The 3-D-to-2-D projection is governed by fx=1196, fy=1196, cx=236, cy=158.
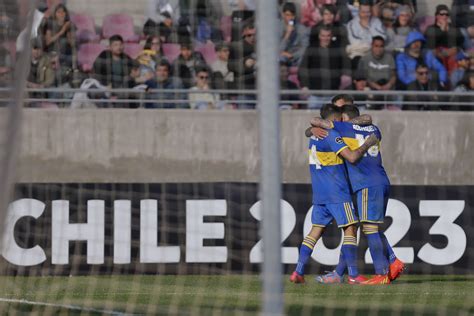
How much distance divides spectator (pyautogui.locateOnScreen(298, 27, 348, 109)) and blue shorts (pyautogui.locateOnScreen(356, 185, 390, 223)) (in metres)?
2.18

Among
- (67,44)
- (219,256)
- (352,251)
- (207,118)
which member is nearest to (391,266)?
(352,251)

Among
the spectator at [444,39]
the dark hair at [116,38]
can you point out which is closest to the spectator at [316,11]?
the spectator at [444,39]

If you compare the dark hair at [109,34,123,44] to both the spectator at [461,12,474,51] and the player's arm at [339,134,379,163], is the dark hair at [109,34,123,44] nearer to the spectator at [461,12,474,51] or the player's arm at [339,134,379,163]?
the player's arm at [339,134,379,163]

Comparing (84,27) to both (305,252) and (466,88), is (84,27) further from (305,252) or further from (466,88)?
(466,88)

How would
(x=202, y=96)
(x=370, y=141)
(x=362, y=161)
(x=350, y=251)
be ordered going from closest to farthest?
(x=370, y=141)
(x=350, y=251)
(x=362, y=161)
(x=202, y=96)

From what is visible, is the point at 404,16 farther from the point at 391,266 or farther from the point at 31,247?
the point at 31,247

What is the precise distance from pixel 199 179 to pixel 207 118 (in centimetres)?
66

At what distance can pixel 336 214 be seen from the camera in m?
10.6

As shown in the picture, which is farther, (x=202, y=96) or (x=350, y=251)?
(x=202, y=96)

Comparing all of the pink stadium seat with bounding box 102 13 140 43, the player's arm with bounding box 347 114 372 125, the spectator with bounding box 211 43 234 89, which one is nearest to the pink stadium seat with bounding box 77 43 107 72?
the pink stadium seat with bounding box 102 13 140 43

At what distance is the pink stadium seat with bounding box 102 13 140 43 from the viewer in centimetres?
1298

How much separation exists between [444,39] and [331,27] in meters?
1.35

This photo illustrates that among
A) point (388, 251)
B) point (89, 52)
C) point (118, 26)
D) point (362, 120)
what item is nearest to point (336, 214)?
point (388, 251)

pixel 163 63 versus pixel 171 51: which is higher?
pixel 171 51
